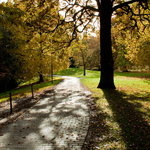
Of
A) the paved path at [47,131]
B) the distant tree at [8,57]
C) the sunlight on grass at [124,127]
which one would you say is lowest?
the paved path at [47,131]

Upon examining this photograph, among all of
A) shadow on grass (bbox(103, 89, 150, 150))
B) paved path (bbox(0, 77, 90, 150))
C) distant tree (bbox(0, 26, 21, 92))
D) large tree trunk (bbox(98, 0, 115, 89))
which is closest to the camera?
shadow on grass (bbox(103, 89, 150, 150))

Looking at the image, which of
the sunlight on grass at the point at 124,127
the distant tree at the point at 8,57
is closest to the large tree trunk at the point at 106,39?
the sunlight on grass at the point at 124,127

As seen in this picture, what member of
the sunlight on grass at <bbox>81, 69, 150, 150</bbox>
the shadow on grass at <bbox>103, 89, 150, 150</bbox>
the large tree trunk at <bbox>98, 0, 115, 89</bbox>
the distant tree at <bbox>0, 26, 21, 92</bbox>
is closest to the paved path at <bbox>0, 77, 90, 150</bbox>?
A: the sunlight on grass at <bbox>81, 69, 150, 150</bbox>

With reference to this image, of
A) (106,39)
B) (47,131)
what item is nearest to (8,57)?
(106,39)

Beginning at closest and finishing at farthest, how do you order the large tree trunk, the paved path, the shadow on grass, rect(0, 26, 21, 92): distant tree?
the shadow on grass → the paved path → the large tree trunk → rect(0, 26, 21, 92): distant tree

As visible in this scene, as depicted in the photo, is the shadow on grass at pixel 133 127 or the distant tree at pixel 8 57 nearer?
the shadow on grass at pixel 133 127

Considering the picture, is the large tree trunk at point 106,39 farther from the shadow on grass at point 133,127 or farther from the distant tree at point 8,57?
the distant tree at point 8,57

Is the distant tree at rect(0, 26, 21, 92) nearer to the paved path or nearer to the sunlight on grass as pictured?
the paved path

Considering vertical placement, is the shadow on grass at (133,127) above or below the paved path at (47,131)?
above

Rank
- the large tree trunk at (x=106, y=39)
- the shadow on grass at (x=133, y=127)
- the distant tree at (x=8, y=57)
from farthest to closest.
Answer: the distant tree at (x=8, y=57) → the large tree trunk at (x=106, y=39) → the shadow on grass at (x=133, y=127)

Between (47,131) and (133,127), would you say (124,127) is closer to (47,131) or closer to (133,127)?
(133,127)

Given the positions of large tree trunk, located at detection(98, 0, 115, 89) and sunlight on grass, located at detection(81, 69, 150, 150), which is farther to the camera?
large tree trunk, located at detection(98, 0, 115, 89)

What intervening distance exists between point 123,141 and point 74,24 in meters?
11.2

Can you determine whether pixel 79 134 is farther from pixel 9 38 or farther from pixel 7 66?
pixel 9 38
